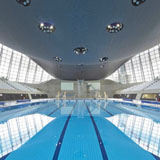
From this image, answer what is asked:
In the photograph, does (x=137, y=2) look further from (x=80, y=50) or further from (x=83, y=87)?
(x=83, y=87)

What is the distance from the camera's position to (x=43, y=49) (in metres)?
7.63

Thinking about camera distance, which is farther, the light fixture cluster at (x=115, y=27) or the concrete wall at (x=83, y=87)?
the concrete wall at (x=83, y=87)

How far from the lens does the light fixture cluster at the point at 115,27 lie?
5.03 meters

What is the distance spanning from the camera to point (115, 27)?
523cm

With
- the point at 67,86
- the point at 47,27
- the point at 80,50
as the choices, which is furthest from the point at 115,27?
the point at 67,86

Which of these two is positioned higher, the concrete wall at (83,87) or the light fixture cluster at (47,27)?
the light fixture cluster at (47,27)

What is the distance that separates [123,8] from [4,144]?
5.58 meters

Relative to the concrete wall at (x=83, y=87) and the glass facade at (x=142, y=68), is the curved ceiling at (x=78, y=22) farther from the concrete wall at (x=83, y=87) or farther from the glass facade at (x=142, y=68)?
the concrete wall at (x=83, y=87)

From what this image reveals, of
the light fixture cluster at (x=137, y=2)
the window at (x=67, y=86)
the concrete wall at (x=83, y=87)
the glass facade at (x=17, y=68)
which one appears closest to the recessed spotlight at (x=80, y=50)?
the light fixture cluster at (x=137, y=2)

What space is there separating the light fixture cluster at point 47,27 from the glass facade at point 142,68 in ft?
61.5

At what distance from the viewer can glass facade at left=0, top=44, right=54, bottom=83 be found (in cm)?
1773

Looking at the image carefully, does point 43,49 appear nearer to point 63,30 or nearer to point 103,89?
point 63,30

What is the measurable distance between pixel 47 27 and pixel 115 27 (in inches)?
130

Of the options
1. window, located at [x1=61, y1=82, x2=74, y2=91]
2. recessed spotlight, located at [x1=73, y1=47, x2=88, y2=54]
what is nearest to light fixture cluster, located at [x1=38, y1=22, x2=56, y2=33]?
recessed spotlight, located at [x1=73, y1=47, x2=88, y2=54]
